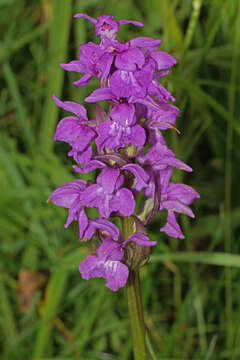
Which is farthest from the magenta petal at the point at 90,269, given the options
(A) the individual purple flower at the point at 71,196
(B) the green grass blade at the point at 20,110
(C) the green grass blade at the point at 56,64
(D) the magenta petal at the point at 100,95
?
(C) the green grass blade at the point at 56,64

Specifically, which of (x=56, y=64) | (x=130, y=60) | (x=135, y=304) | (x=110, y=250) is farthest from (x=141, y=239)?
(x=56, y=64)

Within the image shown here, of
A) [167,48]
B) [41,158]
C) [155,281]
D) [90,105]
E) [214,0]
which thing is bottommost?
[155,281]

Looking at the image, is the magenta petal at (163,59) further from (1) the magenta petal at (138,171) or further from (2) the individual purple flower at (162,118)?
(1) the magenta petal at (138,171)

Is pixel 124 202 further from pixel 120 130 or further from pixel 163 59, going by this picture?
pixel 163 59

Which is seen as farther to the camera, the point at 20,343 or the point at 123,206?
the point at 20,343

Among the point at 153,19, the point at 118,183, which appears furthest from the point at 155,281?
the point at 153,19

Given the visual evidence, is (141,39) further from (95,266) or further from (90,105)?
(90,105)

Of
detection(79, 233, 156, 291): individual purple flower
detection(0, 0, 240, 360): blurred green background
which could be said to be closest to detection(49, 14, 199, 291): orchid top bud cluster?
detection(79, 233, 156, 291): individual purple flower
